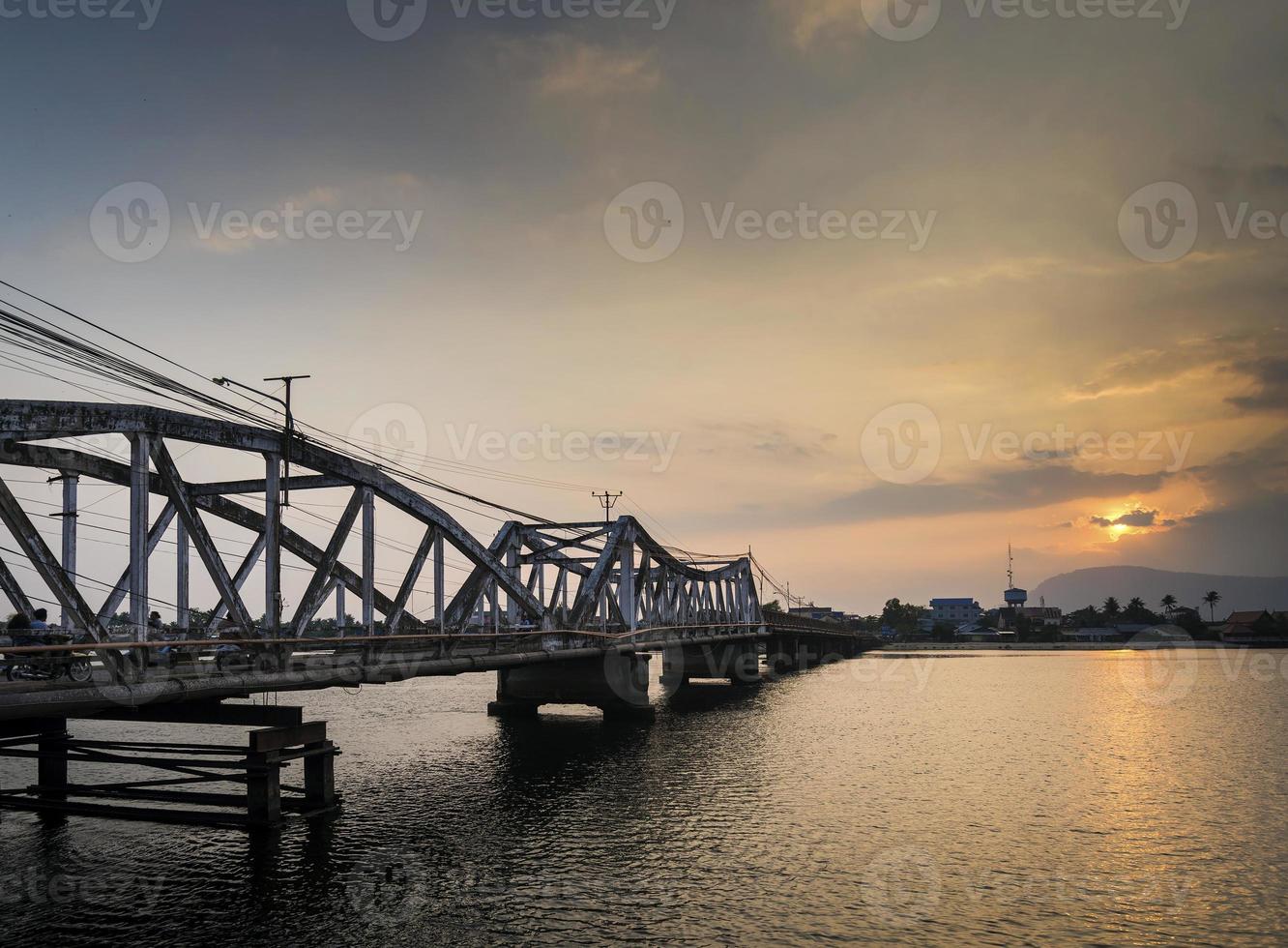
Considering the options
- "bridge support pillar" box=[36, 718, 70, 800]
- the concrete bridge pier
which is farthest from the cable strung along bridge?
the concrete bridge pier

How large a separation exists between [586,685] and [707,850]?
1314 inches

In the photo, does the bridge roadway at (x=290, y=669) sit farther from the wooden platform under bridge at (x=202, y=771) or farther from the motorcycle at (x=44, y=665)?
the wooden platform under bridge at (x=202, y=771)

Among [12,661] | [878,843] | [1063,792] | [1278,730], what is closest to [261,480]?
[12,661]

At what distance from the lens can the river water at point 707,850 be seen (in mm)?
22766

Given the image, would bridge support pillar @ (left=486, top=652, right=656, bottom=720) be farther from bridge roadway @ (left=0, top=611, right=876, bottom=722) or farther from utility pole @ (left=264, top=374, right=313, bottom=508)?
utility pole @ (left=264, top=374, right=313, bottom=508)

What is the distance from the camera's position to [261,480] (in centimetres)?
3291

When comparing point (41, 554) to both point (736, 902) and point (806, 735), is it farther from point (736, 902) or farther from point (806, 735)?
point (806, 735)

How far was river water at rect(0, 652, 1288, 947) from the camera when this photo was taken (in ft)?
74.7

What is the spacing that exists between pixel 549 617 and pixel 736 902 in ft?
98.3

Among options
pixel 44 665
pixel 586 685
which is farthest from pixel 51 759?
pixel 586 685

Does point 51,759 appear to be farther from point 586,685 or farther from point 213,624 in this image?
point 586,685

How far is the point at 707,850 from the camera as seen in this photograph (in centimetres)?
2962

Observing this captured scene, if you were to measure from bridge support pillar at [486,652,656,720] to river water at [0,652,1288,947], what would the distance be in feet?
12.4

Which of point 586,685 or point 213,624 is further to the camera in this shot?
point 586,685
